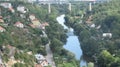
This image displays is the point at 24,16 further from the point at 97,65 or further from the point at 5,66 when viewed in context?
the point at 5,66

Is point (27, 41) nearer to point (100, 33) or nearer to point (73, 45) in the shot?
point (73, 45)

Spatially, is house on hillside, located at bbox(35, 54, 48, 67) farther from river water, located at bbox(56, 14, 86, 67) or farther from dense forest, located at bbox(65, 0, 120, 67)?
river water, located at bbox(56, 14, 86, 67)

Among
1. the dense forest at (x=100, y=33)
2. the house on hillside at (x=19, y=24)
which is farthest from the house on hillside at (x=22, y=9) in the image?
the house on hillside at (x=19, y=24)

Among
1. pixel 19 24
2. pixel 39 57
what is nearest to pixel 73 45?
pixel 19 24

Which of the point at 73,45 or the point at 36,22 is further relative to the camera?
the point at 36,22

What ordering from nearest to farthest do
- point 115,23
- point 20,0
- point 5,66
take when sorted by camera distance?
point 5,66 → point 115,23 → point 20,0

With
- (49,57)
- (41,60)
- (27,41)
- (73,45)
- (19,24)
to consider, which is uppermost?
(41,60)

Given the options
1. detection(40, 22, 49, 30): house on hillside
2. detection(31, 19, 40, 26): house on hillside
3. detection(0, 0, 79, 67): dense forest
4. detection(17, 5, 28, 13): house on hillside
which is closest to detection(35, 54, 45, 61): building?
detection(0, 0, 79, 67): dense forest

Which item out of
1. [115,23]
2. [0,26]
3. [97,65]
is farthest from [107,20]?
[97,65]
